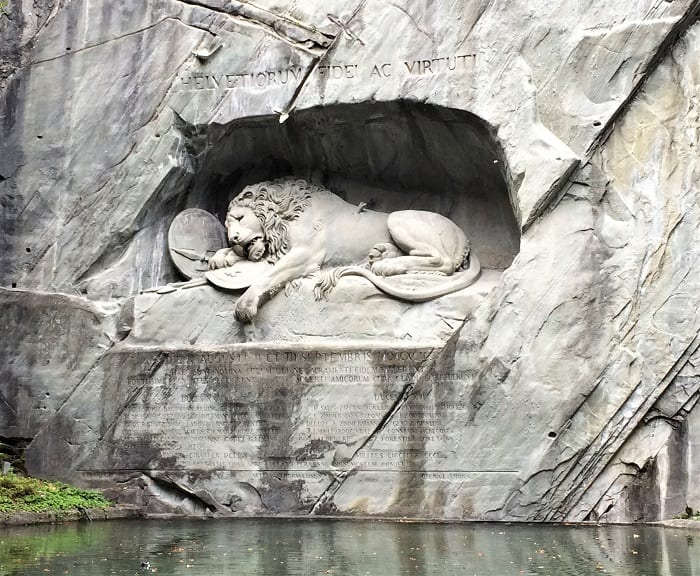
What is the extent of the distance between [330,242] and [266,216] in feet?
2.60

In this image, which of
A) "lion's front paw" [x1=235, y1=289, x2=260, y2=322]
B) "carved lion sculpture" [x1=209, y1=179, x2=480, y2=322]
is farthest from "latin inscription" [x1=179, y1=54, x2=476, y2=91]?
"lion's front paw" [x1=235, y1=289, x2=260, y2=322]

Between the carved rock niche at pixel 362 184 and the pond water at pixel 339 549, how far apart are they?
2.15 metres

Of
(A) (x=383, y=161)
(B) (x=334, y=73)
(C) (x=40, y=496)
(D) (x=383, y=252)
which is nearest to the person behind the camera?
(C) (x=40, y=496)

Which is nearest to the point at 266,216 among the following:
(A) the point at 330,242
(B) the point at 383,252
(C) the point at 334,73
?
(A) the point at 330,242

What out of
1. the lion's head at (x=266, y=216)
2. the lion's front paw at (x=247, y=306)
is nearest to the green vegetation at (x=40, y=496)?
the lion's front paw at (x=247, y=306)

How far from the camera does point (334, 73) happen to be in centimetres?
1196

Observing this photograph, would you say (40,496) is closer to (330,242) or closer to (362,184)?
(330,242)

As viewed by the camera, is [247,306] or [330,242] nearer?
[247,306]

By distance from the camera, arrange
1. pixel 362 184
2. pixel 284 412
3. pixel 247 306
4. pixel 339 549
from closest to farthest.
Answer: pixel 339 549 → pixel 284 412 → pixel 247 306 → pixel 362 184

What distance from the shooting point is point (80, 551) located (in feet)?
28.1

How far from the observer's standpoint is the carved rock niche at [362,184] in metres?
11.7

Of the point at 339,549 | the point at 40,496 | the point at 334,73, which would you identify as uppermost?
the point at 334,73

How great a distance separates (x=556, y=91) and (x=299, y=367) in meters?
3.88

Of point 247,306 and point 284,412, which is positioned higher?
point 247,306
